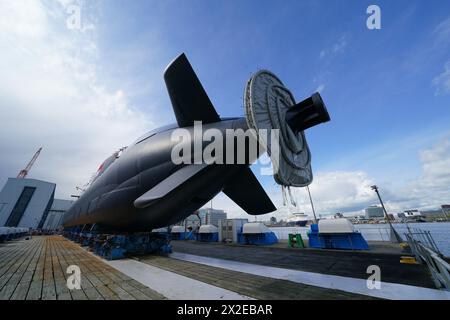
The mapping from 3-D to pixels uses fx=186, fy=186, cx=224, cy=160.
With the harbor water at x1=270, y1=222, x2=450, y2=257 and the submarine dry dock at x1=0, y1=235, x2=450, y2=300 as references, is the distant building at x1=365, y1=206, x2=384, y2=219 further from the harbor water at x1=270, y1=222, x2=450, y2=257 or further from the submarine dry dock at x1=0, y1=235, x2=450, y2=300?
the submarine dry dock at x1=0, y1=235, x2=450, y2=300

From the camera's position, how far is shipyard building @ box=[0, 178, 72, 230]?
231 ft

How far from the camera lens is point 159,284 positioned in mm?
6191

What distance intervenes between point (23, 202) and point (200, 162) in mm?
104187

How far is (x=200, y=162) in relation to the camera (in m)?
8.48

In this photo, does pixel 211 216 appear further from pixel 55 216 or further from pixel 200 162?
pixel 200 162

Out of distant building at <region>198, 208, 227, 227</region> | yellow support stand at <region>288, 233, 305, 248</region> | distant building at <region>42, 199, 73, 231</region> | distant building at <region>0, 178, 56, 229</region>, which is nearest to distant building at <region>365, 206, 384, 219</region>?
distant building at <region>198, 208, 227, 227</region>

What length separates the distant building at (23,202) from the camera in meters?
70.4

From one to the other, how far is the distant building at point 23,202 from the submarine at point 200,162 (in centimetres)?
9355

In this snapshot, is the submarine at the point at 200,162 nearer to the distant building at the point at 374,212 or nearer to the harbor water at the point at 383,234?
the harbor water at the point at 383,234

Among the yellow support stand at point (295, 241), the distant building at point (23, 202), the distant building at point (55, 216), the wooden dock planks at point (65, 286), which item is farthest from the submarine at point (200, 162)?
the distant building at point (55, 216)
